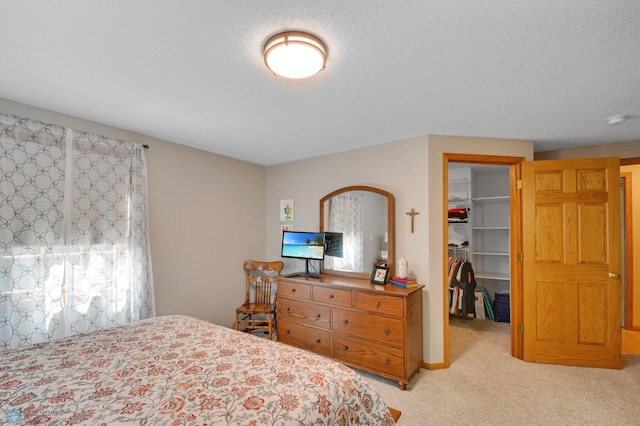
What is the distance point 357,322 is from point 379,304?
1.02 ft

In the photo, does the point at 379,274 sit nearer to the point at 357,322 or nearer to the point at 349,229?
the point at 357,322

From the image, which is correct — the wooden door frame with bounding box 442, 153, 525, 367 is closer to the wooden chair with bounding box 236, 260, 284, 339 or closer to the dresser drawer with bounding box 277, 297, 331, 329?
the dresser drawer with bounding box 277, 297, 331, 329

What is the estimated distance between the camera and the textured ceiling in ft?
4.34

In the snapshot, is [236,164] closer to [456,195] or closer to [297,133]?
[297,133]

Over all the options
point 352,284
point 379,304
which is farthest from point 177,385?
point 352,284

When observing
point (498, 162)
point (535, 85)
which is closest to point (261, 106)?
point (535, 85)

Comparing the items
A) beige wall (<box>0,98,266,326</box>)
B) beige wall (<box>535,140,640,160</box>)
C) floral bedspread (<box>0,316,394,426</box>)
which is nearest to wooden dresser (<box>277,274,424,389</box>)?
beige wall (<box>0,98,266,326</box>)

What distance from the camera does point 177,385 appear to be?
1.26m

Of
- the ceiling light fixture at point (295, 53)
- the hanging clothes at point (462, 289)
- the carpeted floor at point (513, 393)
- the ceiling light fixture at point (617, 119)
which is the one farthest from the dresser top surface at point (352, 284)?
the ceiling light fixture at point (617, 119)

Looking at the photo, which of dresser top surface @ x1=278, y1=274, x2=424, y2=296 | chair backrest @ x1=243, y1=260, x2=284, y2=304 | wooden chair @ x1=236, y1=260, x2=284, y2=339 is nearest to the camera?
dresser top surface @ x1=278, y1=274, x2=424, y2=296

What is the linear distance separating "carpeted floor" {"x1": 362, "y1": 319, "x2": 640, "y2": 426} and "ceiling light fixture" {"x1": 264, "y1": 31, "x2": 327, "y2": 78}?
96.4 inches

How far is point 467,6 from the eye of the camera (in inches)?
49.9

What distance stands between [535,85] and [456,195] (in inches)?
114

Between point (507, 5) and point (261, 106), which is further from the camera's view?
point (261, 106)
